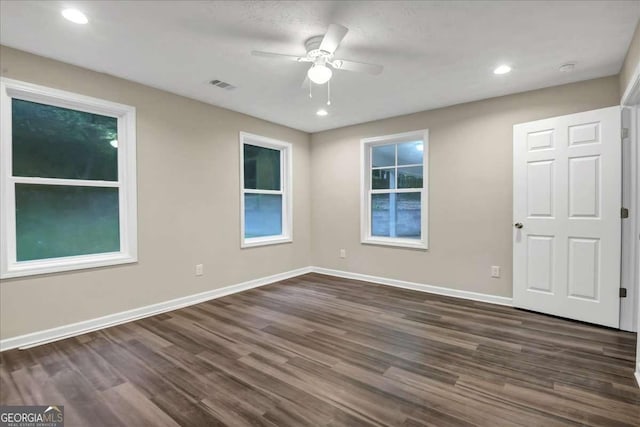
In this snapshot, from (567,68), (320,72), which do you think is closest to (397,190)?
(567,68)

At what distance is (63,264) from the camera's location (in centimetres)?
273

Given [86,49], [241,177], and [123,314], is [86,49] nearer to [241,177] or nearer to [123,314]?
Result: [241,177]

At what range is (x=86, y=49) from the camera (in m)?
2.50

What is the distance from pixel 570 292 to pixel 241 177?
13.3 ft

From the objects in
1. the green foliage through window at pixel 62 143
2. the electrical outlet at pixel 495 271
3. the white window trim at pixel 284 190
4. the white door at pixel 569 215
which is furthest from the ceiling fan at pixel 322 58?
the electrical outlet at pixel 495 271

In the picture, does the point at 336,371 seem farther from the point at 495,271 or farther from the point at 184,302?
the point at 495,271

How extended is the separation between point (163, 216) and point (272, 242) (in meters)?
1.69

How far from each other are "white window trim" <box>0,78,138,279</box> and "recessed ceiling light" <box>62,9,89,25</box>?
88 centimetres

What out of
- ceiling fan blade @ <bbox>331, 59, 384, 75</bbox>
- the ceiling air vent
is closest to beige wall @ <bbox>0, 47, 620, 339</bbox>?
the ceiling air vent

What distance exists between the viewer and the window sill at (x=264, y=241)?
4.34 meters

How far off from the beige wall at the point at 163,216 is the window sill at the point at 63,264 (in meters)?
0.06

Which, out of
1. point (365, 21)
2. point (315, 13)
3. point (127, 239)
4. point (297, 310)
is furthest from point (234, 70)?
point (297, 310)

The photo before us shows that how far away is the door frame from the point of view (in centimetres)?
267

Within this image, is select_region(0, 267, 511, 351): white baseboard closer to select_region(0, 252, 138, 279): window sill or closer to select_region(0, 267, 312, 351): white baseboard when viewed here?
select_region(0, 267, 312, 351): white baseboard
